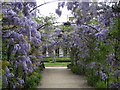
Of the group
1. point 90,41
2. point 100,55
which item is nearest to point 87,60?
point 90,41

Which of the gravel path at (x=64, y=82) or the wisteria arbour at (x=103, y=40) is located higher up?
the wisteria arbour at (x=103, y=40)

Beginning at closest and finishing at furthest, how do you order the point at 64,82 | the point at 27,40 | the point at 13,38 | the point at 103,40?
the point at 13,38
the point at 27,40
the point at 103,40
the point at 64,82

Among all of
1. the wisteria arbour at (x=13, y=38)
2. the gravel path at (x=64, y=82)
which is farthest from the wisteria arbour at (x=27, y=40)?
the gravel path at (x=64, y=82)

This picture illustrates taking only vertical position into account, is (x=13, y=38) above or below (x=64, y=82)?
above

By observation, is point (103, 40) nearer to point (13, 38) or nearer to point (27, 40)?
point (27, 40)

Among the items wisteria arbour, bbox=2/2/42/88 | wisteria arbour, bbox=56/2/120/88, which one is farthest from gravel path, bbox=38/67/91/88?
wisteria arbour, bbox=2/2/42/88

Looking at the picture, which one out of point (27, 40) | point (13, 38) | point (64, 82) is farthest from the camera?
point (64, 82)

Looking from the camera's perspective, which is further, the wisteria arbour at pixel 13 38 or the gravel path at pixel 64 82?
the gravel path at pixel 64 82

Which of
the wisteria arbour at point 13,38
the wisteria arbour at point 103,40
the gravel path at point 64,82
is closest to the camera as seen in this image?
the wisteria arbour at point 13,38

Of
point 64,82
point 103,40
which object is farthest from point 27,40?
point 64,82

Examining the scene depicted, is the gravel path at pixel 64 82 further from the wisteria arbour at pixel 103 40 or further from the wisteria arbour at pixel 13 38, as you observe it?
the wisteria arbour at pixel 13 38

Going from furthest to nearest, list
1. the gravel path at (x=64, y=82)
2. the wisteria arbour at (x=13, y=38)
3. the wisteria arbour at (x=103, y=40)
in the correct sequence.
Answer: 1. the gravel path at (x=64, y=82)
2. the wisteria arbour at (x=103, y=40)
3. the wisteria arbour at (x=13, y=38)

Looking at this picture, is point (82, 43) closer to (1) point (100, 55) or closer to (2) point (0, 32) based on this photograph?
(1) point (100, 55)

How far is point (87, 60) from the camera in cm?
913
